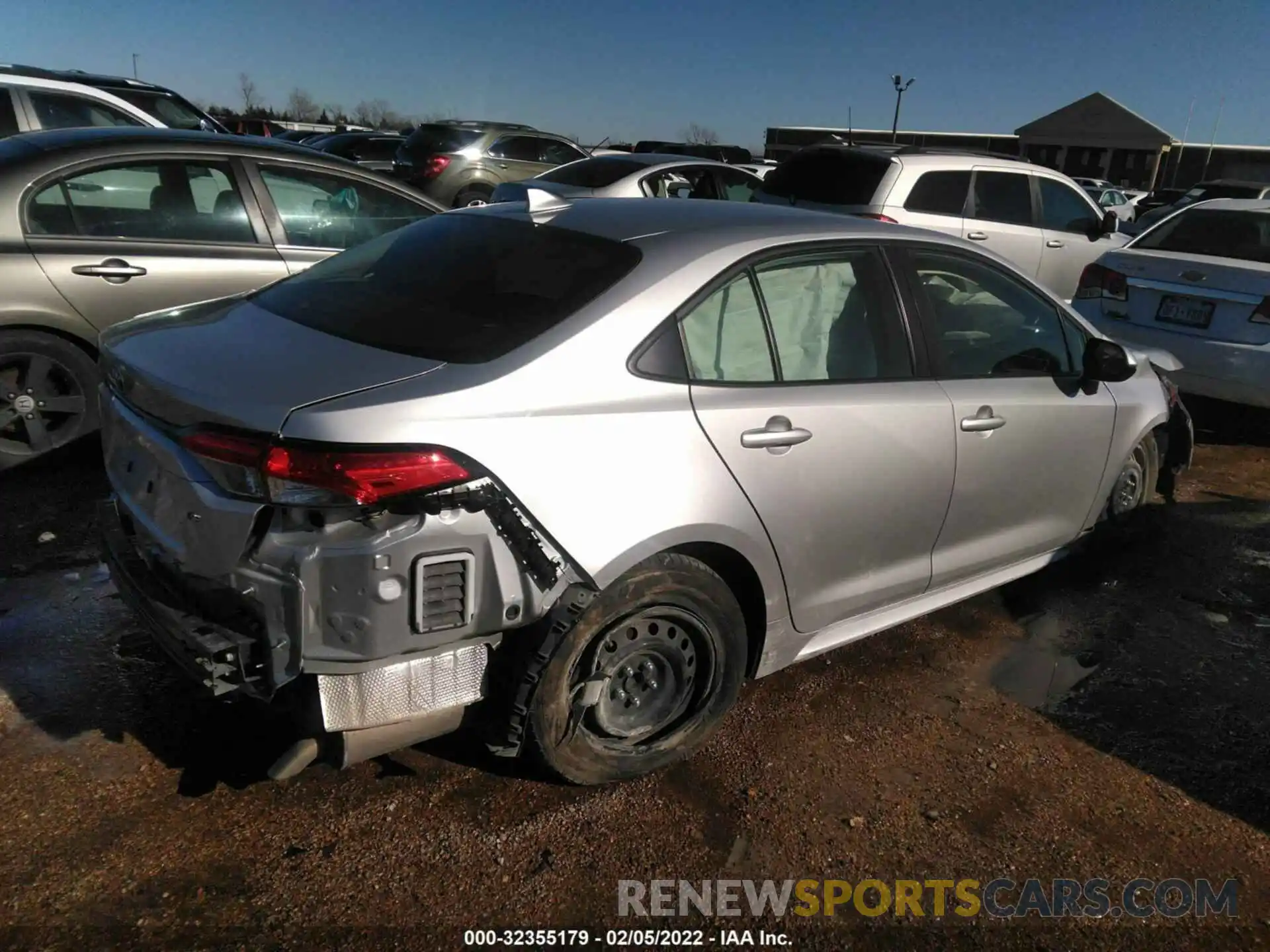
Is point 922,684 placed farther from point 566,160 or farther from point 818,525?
point 566,160

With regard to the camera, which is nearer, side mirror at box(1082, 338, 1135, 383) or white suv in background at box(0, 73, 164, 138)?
side mirror at box(1082, 338, 1135, 383)

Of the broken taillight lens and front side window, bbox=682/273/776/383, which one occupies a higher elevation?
front side window, bbox=682/273/776/383

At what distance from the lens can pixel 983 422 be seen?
342 centimetres

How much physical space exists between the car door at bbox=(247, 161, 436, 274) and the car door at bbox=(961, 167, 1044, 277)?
5021 mm

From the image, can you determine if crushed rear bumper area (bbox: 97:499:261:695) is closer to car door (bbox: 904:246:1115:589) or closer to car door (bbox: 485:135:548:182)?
car door (bbox: 904:246:1115:589)

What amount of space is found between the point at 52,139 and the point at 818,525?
436 cm

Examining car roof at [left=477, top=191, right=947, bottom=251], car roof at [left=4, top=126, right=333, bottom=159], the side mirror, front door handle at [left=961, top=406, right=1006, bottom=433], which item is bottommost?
front door handle at [left=961, top=406, right=1006, bottom=433]

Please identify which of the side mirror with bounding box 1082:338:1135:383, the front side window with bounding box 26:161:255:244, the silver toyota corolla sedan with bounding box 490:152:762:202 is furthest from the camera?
the silver toyota corolla sedan with bounding box 490:152:762:202

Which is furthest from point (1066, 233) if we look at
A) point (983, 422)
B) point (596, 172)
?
point (983, 422)

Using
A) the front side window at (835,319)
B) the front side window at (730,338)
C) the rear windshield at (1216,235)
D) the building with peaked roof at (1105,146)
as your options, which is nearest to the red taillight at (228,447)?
the front side window at (730,338)

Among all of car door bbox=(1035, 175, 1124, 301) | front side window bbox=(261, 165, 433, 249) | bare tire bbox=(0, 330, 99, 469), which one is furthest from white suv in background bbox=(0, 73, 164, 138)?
car door bbox=(1035, 175, 1124, 301)

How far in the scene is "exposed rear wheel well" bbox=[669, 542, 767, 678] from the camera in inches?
108

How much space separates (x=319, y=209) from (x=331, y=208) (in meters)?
0.07

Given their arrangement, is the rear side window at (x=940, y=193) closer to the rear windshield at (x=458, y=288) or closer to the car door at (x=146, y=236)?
the car door at (x=146, y=236)
